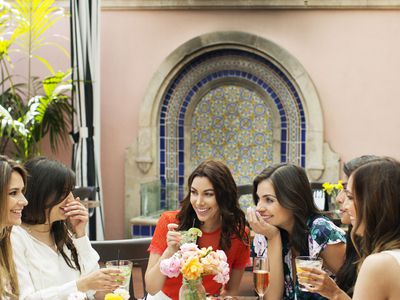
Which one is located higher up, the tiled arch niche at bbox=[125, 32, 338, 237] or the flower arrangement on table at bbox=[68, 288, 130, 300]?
the tiled arch niche at bbox=[125, 32, 338, 237]

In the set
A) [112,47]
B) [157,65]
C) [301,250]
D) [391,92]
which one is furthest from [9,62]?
[301,250]

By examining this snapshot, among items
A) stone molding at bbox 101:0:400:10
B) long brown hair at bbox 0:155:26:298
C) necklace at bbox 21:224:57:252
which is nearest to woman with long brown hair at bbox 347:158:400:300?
long brown hair at bbox 0:155:26:298

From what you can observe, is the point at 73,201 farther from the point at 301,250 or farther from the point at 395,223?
the point at 395,223

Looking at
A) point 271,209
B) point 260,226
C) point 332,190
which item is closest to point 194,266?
point 260,226

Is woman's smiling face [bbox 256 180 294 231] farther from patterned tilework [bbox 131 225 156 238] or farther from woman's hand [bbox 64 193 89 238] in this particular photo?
patterned tilework [bbox 131 225 156 238]

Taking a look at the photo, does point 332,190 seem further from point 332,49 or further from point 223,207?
point 223,207

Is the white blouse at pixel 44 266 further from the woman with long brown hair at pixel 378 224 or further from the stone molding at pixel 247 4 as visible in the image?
the stone molding at pixel 247 4

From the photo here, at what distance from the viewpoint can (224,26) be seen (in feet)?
21.4

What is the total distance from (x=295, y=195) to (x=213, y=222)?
44 centimetres

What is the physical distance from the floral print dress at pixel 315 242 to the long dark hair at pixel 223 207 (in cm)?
28

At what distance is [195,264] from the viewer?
223cm

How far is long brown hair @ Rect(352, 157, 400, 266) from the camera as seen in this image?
6.63ft

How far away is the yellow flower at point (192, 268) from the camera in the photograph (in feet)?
7.31

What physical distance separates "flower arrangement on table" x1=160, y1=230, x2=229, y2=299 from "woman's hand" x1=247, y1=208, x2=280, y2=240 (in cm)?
57
